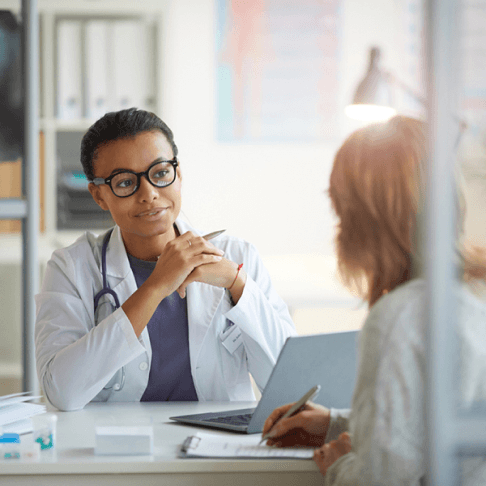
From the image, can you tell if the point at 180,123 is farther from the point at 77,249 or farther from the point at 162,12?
the point at 77,249

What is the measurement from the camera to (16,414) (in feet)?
4.00

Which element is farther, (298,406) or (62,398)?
(62,398)

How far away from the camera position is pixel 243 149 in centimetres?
366

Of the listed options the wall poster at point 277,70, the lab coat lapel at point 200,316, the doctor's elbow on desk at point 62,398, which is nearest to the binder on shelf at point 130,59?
the wall poster at point 277,70

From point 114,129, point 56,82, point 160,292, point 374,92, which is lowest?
point 160,292

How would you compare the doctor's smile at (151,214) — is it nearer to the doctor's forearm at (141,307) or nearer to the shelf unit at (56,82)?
the doctor's forearm at (141,307)

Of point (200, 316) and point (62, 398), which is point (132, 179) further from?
point (62, 398)

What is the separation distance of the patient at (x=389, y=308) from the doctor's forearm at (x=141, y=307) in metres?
0.53

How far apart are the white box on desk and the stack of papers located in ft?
0.77

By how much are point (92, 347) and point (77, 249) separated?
14.2 inches

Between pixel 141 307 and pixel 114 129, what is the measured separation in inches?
18.7

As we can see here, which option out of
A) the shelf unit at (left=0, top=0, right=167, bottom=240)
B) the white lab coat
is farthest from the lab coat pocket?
the shelf unit at (left=0, top=0, right=167, bottom=240)

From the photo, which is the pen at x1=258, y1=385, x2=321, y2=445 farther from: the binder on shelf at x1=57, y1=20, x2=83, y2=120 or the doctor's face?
the binder on shelf at x1=57, y1=20, x2=83, y2=120

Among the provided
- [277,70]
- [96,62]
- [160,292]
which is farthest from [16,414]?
[277,70]
